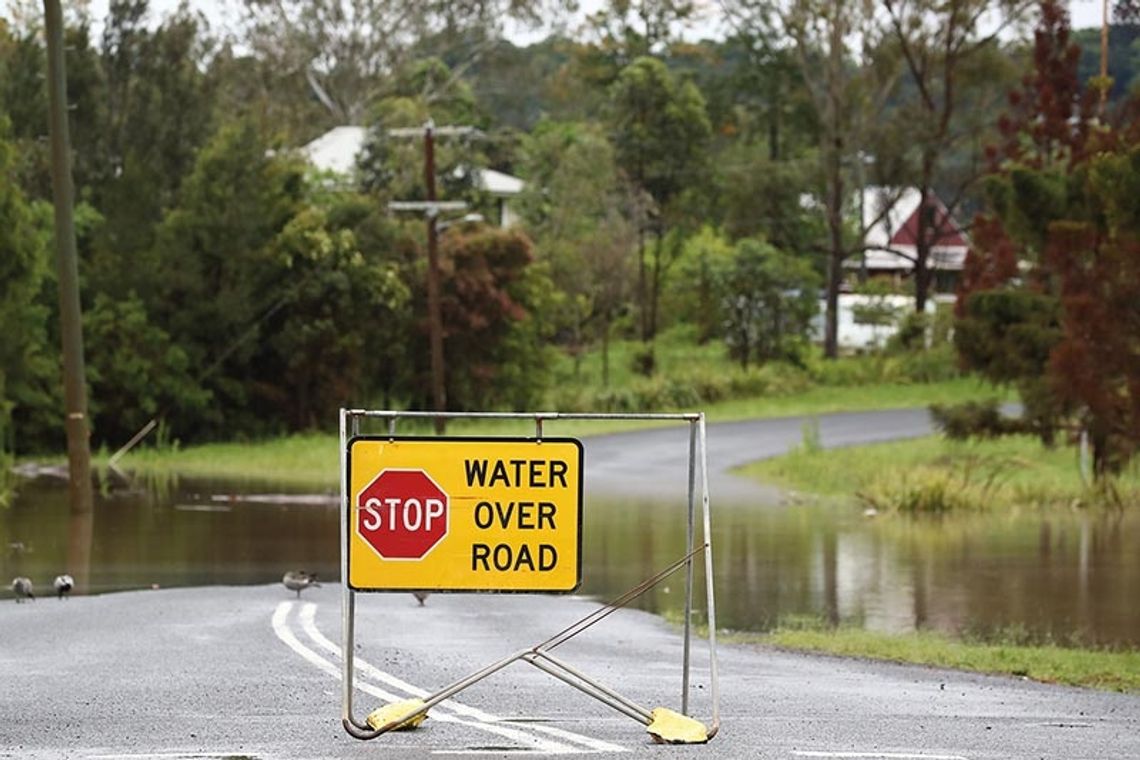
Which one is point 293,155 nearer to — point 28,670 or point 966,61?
point 966,61

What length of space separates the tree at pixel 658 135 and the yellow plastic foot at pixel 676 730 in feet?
198

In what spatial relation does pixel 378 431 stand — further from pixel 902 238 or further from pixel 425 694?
pixel 902 238

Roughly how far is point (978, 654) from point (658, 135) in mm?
57970

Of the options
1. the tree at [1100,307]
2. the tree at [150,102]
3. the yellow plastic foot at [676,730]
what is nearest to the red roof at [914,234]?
the tree at [150,102]

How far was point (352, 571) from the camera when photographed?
10.4m

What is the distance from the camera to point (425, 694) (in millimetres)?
12531

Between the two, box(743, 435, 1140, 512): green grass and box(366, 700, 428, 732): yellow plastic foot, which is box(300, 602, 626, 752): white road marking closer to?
box(366, 700, 428, 732): yellow plastic foot

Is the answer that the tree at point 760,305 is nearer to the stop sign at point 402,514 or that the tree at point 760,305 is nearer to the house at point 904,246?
the house at point 904,246

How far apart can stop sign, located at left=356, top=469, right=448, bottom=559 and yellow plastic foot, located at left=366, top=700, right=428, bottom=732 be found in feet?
2.52

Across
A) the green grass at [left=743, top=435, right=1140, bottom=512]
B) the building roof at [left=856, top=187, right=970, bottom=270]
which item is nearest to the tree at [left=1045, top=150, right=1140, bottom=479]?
the green grass at [left=743, top=435, right=1140, bottom=512]

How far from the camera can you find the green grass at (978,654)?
Result: 14617 mm

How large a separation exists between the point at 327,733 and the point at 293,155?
154 feet

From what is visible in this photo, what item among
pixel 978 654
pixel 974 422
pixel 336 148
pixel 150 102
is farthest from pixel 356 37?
pixel 978 654

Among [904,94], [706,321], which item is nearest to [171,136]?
[706,321]
